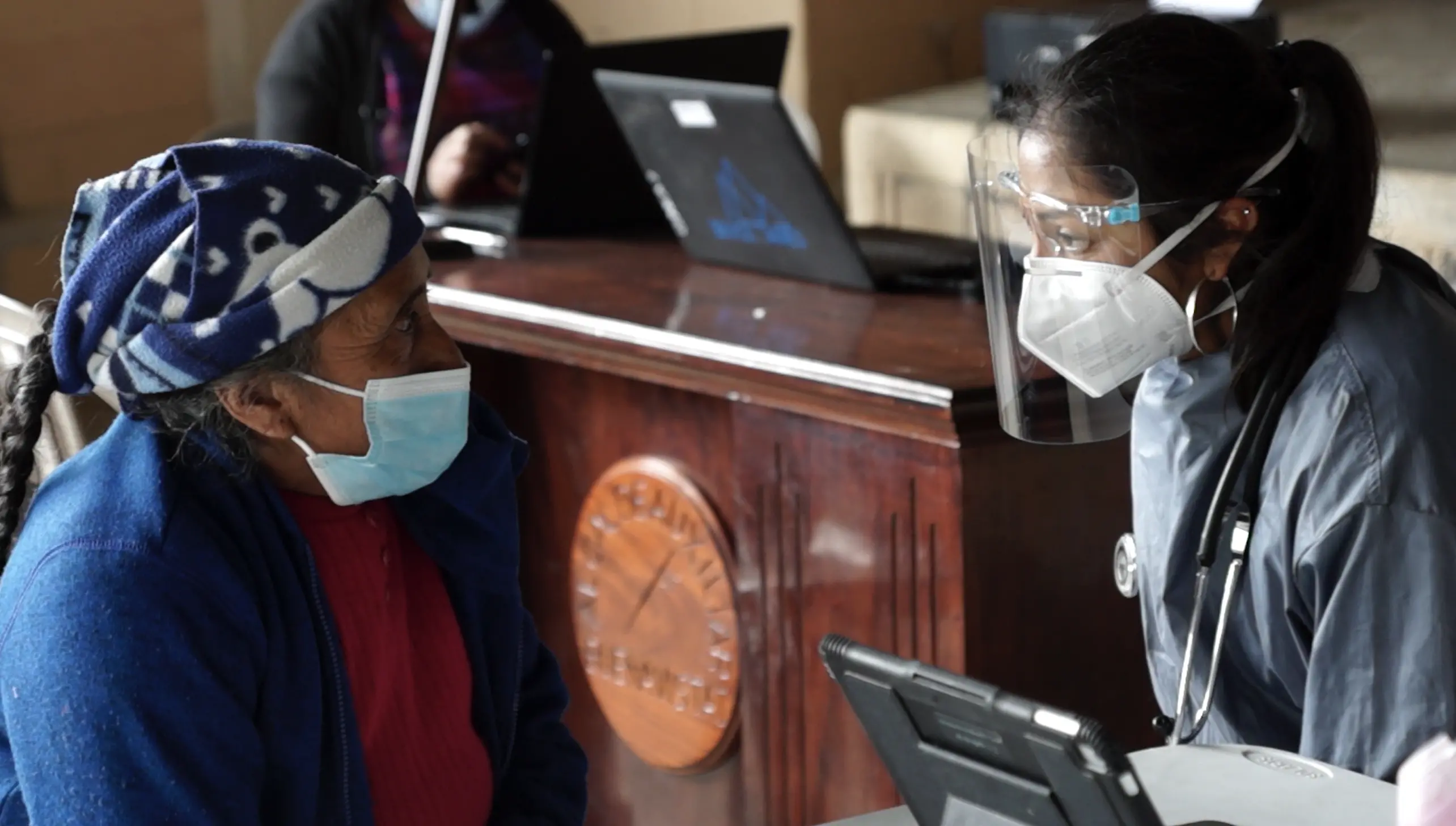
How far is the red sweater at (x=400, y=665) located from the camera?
1.37 meters

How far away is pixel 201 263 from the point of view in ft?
3.97

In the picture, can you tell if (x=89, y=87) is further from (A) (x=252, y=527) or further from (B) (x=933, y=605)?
(A) (x=252, y=527)

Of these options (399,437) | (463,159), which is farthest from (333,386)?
(463,159)

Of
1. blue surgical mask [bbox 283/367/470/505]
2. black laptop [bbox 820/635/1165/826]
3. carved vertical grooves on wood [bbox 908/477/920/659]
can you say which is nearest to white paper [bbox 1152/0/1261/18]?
carved vertical grooves on wood [bbox 908/477/920/659]

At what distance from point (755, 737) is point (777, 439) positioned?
1.24 feet

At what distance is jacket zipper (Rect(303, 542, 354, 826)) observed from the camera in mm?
1319

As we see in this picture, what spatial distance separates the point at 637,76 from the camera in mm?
2369

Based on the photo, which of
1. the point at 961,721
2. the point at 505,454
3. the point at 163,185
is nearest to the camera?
the point at 961,721

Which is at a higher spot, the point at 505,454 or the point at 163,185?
the point at 163,185

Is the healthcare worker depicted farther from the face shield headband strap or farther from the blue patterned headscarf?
the blue patterned headscarf

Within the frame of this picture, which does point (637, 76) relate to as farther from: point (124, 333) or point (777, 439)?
point (124, 333)

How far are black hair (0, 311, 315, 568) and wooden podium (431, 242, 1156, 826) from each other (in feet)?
2.30

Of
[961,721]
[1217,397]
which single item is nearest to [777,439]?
[1217,397]

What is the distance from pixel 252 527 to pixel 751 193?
3.65 feet
